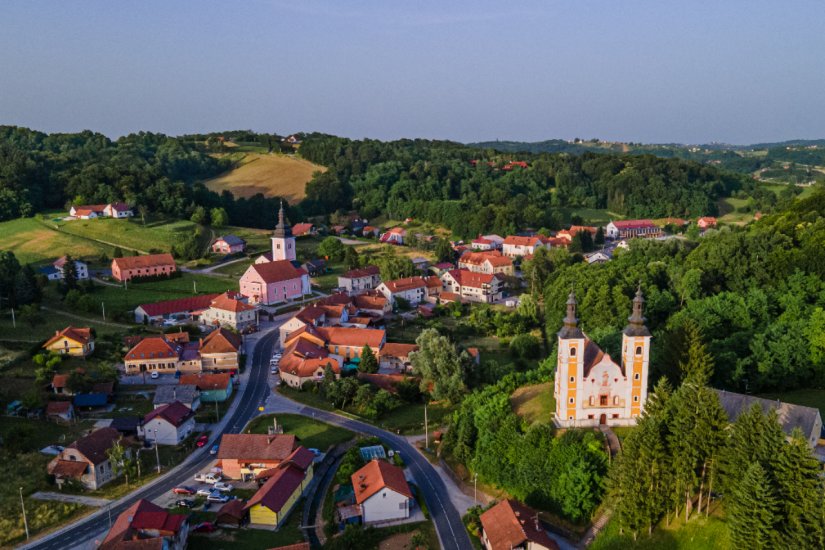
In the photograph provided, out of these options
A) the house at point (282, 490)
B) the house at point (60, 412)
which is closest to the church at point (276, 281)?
the house at point (60, 412)

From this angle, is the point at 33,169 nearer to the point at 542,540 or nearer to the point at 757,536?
the point at 542,540

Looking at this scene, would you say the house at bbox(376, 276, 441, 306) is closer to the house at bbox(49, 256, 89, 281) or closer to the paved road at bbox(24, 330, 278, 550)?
the paved road at bbox(24, 330, 278, 550)

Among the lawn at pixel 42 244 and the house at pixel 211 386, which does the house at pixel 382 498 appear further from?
the lawn at pixel 42 244

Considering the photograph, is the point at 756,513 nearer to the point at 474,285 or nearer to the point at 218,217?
the point at 474,285

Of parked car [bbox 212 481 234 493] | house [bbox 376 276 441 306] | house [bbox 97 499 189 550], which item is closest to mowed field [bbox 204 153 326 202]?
house [bbox 376 276 441 306]

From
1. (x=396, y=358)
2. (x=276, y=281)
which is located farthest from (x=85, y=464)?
(x=276, y=281)
